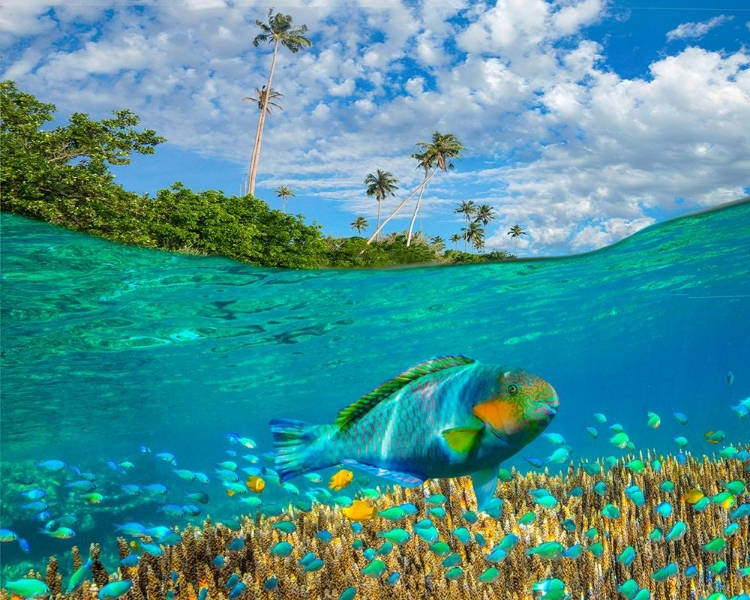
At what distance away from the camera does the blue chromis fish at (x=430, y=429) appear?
4.06 feet

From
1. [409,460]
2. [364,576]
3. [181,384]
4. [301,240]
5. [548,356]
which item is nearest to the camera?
[409,460]

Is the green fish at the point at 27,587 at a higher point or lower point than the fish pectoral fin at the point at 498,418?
lower

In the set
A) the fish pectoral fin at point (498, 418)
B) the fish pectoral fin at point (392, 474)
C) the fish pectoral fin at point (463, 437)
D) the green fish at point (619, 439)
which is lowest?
the green fish at point (619, 439)

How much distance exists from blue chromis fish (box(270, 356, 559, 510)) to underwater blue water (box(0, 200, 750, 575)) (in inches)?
211

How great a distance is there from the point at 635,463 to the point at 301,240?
15.6 meters

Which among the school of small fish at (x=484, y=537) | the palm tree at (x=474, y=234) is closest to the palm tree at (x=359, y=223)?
the palm tree at (x=474, y=234)

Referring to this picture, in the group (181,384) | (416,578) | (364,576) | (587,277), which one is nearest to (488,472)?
(364,576)

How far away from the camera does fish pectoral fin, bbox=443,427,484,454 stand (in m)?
1.26

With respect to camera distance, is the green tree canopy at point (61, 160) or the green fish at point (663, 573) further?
the green tree canopy at point (61, 160)

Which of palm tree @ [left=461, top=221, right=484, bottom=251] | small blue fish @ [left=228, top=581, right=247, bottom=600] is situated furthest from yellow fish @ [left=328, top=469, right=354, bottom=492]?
palm tree @ [left=461, top=221, right=484, bottom=251]

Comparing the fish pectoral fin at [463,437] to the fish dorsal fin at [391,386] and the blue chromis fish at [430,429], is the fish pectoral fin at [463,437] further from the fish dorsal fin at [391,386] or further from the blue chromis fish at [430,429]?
the fish dorsal fin at [391,386]

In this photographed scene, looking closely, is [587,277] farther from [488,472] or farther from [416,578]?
[488,472]

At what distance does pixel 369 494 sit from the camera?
28.1ft

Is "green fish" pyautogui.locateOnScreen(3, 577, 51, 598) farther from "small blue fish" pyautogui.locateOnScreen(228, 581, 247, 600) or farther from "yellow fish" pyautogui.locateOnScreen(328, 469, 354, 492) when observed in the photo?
"yellow fish" pyautogui.locateOnScreen(328, 469, 354, 492)
